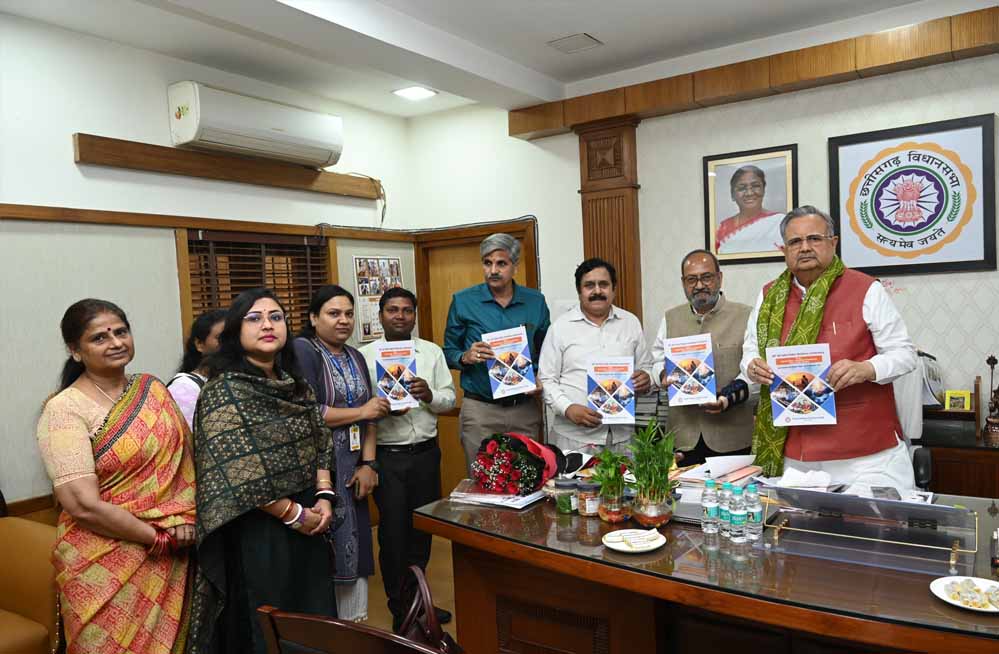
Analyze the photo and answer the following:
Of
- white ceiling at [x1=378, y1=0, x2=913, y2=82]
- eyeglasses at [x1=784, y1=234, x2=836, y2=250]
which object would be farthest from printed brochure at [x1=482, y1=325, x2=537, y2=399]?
white ceiling at [x1=378, y1=0, x2=913, y2=82]

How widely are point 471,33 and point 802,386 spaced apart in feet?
8.37

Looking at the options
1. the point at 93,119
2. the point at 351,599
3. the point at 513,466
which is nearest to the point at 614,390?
the point at 513,466

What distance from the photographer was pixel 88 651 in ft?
7.33

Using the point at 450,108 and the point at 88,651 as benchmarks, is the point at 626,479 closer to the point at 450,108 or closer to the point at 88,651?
the point at 88,651

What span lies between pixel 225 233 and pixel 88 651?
2526 mm

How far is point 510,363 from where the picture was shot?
3.31 meters

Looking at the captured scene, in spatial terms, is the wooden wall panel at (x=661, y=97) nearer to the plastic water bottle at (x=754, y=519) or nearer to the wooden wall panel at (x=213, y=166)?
the wooden wall panel at (x=213, y=166)

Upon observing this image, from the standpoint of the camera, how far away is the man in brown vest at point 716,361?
308 centimetres

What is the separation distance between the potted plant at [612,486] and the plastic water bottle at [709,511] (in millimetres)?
241

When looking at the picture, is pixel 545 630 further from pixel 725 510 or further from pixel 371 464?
pixel 371 464

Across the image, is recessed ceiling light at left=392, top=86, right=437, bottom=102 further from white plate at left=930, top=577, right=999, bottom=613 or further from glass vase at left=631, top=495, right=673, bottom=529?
white plate at left=930, top=577, right=999, bottom=613

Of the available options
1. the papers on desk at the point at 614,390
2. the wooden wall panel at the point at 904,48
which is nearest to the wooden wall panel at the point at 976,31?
the wooden wall panel at the point at 904,48

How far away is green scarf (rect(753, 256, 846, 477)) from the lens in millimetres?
2488

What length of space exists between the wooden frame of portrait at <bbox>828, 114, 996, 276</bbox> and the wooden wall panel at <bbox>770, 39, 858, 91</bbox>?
0.34 metres
